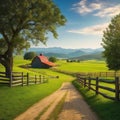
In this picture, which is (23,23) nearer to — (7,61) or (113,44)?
(7,61)

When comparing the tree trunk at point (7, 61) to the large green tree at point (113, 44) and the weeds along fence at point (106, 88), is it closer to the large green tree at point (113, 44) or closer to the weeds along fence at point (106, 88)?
the weeds along fence at point (106, 88)

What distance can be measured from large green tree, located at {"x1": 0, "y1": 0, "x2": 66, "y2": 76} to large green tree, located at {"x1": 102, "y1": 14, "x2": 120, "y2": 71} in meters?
17.0

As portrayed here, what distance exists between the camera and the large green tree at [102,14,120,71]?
4962cm

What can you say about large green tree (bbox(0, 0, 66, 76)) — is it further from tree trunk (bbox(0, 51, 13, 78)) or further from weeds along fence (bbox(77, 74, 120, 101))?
weeds along fence (bbox(77, 74, 120, 101))

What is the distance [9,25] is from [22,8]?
9.10 ft

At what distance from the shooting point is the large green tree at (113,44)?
163 ft

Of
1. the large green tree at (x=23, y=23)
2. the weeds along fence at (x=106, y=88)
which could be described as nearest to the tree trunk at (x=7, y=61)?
the large green tree at (x=23, y=23)

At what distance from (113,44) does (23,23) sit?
23.3m

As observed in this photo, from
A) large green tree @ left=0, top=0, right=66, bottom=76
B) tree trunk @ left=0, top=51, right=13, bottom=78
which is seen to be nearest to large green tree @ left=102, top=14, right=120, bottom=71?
large green tree @ left=0, top=0, right=66, bottom=76

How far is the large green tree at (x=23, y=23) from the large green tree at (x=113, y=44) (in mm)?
16961

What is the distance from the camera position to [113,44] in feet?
164

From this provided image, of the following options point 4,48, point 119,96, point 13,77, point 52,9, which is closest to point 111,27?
point 52,9

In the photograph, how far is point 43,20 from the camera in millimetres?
33812

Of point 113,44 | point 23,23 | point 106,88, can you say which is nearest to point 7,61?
point 23,23
